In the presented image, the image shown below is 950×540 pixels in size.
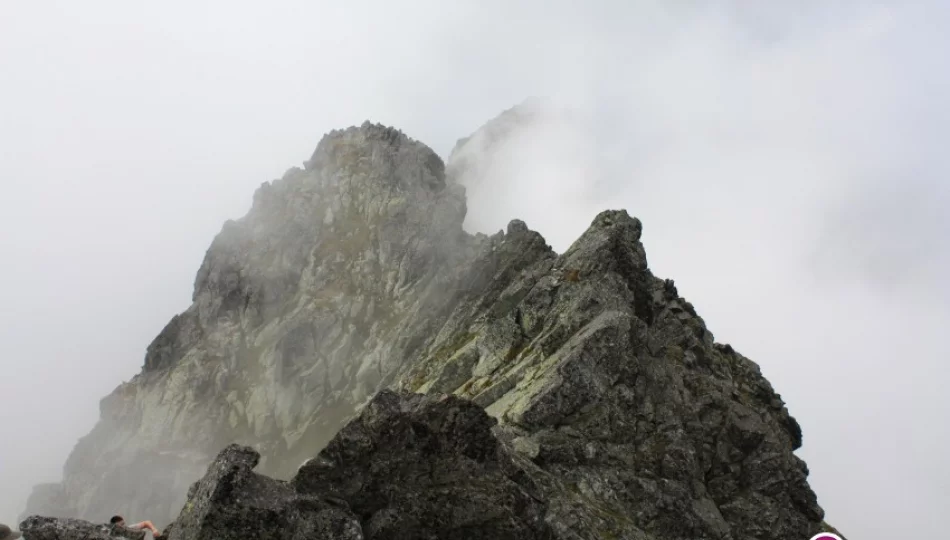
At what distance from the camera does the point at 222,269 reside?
382ft

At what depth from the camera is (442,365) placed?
2174 inches

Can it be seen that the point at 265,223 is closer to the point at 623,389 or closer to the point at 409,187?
the point at 409,187

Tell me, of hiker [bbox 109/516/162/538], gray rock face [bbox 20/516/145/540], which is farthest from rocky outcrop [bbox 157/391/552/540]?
gray rock face [bbox 20/516/145/540]

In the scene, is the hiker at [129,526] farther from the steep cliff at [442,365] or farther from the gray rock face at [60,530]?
the steep cliff at [442,365]

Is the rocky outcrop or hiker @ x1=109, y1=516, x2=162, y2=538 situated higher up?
the rocky outcrop

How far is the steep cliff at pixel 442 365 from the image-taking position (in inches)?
1371

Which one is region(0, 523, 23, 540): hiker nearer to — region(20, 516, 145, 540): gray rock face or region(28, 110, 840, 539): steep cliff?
region(20, 516, 145, 540): gray rock face

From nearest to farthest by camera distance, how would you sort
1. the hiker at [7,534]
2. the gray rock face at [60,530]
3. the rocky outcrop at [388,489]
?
1. the gray rock face at [60,530]
2. the rocky outcrop at [388,489]
3. the hiker at [7,534]

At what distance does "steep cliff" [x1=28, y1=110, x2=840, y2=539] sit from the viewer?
114 feet

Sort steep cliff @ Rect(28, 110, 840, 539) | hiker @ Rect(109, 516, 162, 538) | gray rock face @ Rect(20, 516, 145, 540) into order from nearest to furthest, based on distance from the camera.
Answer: gray rock face @ Rect(20, 516, 145, 540)
hiker @ Rect(109, 516, 162, 538)
steep cliff @ Rect(28, 110, 840, 539)

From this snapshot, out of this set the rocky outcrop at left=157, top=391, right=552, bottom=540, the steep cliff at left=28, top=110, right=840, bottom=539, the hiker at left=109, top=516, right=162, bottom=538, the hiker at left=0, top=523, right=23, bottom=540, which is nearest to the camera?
the rocky outcrop at left=157, top=391, right=552, bottom=540

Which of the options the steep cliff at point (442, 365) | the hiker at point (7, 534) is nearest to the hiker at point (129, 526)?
the hiker at point (7, 534)

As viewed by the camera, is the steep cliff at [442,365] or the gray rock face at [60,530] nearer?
the gray rock face at [60,530]

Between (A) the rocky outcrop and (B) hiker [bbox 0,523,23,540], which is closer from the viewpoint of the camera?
(A) the rocky outcrop
